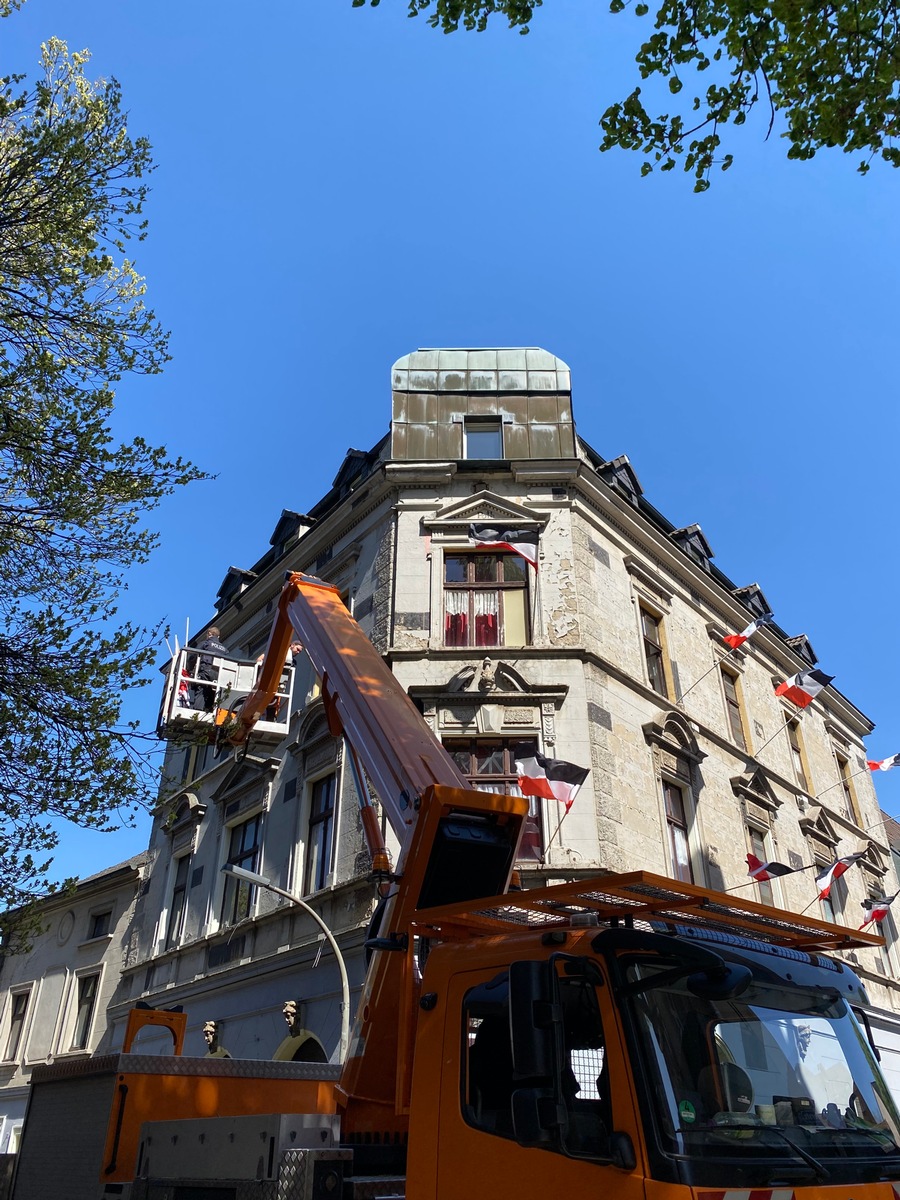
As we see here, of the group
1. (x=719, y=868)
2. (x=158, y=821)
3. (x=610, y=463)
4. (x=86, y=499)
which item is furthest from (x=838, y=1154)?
(x=158, y=821)

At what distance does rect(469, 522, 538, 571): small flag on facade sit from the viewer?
15.3 metres

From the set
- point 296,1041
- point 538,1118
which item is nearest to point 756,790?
point 296,1041

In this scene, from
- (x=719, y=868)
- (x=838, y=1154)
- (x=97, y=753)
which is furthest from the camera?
(x=719, y=868)

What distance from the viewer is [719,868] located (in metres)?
15.7

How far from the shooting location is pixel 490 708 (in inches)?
551

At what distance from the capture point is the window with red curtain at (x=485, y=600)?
15031mm

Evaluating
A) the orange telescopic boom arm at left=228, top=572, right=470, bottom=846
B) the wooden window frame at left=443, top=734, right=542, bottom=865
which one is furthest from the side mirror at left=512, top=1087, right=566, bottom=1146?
the wooden window frame at left=443, top=734, right=542, bottom=865

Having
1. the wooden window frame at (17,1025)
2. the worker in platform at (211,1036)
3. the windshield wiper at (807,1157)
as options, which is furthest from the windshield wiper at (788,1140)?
the wooden window frame at (17,1025)

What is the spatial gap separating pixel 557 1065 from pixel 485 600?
39.9 ft

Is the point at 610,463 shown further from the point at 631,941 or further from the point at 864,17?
the point at 631,941

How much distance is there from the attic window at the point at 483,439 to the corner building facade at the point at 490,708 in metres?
0.09

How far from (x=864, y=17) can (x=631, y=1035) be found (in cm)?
696

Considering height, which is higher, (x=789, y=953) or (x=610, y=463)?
(x=610, y=463)

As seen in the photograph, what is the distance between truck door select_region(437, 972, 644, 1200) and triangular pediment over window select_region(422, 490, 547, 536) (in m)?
12.3
